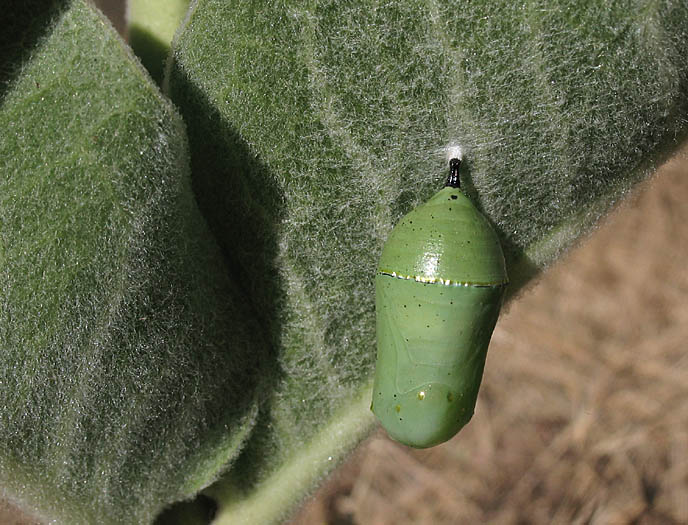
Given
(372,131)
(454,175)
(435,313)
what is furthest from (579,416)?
(372,131)


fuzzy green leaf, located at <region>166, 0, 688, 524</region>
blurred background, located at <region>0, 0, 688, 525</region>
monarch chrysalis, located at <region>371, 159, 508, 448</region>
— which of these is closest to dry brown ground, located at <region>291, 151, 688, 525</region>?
blurred background, located at <region>0, 0, 688, 525</region>

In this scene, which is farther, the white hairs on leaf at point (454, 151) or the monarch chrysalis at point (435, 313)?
the monarch chrysalis at point (435, 313)

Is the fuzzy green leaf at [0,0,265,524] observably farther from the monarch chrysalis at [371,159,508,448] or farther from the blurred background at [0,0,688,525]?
the blurred background at [0,0,688,525]

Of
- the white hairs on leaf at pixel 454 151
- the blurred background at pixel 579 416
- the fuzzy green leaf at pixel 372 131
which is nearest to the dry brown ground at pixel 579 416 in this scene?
the blurred background at pixel 579 416

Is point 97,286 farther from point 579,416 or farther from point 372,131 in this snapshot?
point 579,416

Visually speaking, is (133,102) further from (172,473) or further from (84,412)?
(172,473)

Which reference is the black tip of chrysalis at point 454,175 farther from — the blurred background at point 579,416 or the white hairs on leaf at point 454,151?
the blurred background at point 579,416

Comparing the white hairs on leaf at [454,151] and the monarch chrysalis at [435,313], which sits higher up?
the white hairs on leaf at [454,151]
